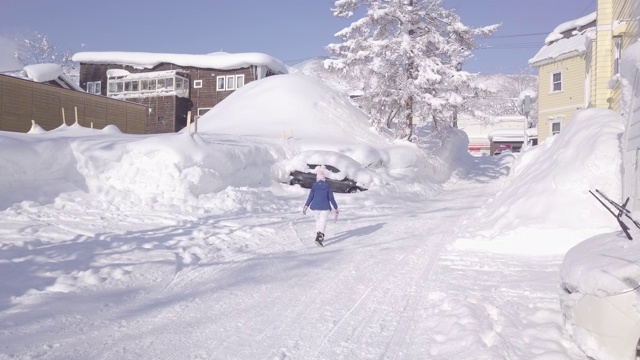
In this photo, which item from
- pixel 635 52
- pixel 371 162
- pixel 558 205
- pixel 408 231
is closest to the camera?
pixel 635 52

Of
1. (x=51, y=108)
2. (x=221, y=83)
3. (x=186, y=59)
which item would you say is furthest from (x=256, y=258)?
(x=186, y=59)

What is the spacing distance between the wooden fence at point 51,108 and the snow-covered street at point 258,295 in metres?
15.7

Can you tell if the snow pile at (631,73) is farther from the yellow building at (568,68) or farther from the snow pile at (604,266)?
the yellow building at (568,68)

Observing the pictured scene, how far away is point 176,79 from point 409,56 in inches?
896

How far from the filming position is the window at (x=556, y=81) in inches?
1085

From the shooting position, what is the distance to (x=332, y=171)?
18.1 metres

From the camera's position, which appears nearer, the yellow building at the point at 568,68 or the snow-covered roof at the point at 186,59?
the yellow building at the point at 568,68

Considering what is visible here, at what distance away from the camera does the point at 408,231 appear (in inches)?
422

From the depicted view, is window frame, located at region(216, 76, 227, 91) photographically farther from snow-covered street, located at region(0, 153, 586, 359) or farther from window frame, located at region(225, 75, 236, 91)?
snow-covered street, located at region(0, 153, 586, 359)

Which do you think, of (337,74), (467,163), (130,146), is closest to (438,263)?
(130,146)

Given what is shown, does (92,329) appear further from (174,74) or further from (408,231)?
(174,74)

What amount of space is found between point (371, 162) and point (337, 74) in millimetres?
7064

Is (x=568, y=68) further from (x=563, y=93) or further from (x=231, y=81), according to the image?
(x=231, y=81)

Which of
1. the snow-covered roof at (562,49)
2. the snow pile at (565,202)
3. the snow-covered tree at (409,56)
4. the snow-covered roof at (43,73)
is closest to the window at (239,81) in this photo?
the snow-covered roof at (43,73)
